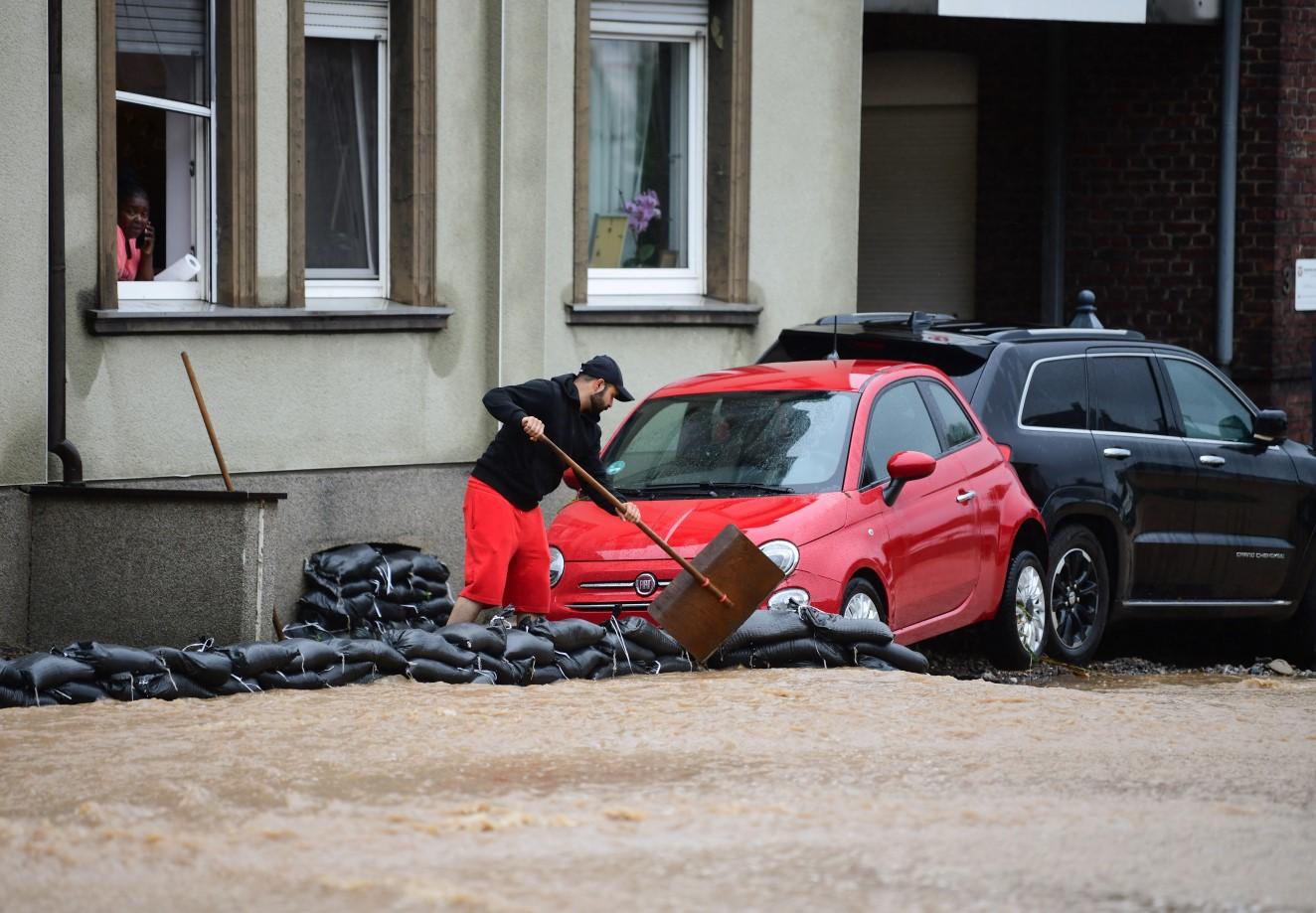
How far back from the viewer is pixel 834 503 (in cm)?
957

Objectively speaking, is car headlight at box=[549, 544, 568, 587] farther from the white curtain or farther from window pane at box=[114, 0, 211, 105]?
the white curtain

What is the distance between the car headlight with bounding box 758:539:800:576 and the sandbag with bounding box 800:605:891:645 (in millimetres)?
221

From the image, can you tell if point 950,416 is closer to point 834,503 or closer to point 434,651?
point 834,503

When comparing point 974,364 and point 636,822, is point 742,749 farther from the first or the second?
point 974,364

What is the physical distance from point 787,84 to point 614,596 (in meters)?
6.10

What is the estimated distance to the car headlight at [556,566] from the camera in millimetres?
9758

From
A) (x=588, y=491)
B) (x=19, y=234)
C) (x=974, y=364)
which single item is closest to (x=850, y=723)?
(x=588, y=491)

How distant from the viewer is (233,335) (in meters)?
12.1

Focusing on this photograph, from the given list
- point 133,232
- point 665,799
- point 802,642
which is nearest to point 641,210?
point 133,232

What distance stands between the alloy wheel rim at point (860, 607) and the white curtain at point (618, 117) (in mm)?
5501

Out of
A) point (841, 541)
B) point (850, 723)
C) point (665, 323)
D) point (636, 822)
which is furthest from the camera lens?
point (665, 323)

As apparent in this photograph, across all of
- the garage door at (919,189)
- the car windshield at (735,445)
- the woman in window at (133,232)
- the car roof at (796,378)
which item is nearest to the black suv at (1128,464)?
the car roof at (796,378)

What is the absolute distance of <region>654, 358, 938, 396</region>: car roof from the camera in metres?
10.5

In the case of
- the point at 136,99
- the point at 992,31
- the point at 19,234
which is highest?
the point at 992,31
